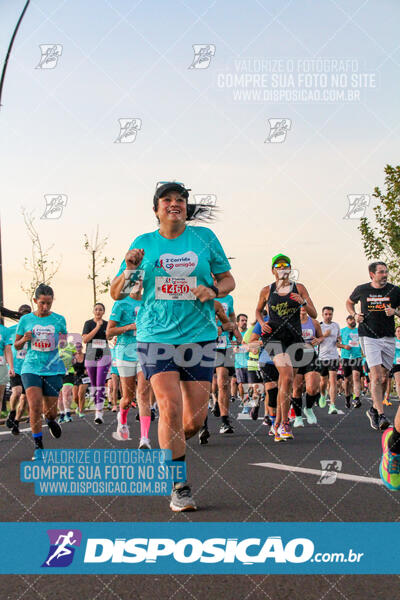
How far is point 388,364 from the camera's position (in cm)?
1111

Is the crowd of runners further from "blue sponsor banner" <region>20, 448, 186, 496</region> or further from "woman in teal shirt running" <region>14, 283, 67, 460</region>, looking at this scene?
"blue sponsor banner" <region>20, 448, 186, 496</region>

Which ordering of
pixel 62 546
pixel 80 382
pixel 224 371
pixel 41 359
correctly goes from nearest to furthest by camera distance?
pixel 62 546 → pixel 41 359 → pixel 224 371 → pixel 80 382

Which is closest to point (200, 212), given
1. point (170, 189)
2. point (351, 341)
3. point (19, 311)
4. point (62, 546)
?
point (170, 189)

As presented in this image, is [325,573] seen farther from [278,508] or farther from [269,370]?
[269,370]

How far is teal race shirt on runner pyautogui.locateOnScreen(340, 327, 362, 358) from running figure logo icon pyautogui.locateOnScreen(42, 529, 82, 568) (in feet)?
52.0

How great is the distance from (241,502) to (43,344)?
13.1 feet

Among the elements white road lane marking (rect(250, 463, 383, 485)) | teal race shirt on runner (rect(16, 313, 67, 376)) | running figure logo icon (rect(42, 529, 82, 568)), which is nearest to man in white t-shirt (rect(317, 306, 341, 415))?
teal race shirt on runner (rect(16, 313, 67, 376))

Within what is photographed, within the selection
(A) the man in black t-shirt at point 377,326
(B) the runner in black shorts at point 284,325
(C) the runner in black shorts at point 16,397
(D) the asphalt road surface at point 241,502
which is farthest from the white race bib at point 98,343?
(B) the runner in black shorts at point 284,325

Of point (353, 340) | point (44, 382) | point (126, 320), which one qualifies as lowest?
point (353, 340)

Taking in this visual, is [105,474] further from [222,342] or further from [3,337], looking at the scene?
[3,337]

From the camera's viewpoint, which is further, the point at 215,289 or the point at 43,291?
the point at 43,291

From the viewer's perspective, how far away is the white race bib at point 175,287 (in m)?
5.59

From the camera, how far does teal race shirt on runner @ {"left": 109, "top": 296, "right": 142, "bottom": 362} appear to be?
10.2 m

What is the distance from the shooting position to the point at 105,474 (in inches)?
264
